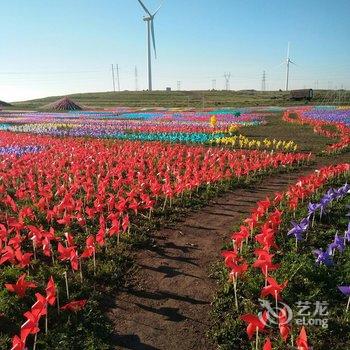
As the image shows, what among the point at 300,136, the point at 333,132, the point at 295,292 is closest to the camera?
the point at 295,292

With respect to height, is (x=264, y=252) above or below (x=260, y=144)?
above

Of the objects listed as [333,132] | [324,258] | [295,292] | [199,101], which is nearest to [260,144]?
[333,132]

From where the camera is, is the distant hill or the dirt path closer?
the dirt path

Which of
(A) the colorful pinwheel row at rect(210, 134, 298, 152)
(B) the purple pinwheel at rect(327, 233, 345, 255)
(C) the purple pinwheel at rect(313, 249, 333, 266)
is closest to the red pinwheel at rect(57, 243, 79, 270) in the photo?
(C) the purple pinwheel at rect(313, 249, 333, 266)

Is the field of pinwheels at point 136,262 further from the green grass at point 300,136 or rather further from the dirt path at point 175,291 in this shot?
the green grass at point 300,136

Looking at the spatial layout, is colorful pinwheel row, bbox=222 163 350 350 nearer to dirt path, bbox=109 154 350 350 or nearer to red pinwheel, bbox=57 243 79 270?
dirt path, bbox=109 154 350 350

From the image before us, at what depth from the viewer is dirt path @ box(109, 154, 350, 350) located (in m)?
4.88

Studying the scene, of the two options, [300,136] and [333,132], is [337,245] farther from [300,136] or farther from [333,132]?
[333,132]

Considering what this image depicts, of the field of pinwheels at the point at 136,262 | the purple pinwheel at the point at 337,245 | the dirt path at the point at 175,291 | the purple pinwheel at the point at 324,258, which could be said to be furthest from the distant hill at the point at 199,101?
the purple pinwheel at the point at 324,258

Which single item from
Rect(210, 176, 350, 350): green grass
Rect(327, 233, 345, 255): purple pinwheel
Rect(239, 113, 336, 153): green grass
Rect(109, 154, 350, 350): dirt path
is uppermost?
Rect(327, 233, 345, 255): purple pinwheel

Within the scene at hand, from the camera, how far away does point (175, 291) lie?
5.92 m

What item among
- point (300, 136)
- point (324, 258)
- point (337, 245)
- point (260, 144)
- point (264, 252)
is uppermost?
point (264, 252)

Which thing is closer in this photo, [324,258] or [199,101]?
[324,258]

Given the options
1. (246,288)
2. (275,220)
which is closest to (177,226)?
(275,220)
